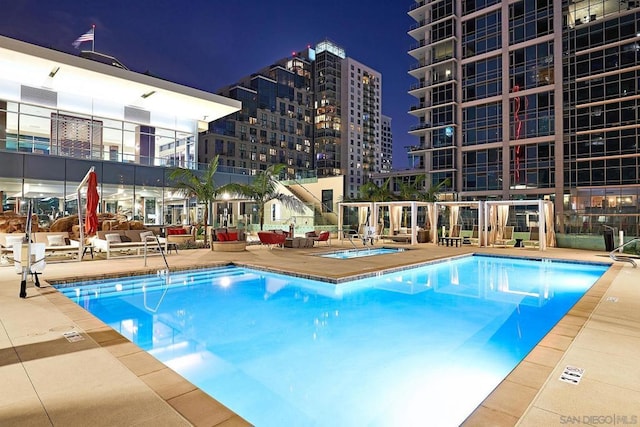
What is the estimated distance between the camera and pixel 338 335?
5.34 m

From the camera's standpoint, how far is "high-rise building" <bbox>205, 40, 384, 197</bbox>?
63719mm

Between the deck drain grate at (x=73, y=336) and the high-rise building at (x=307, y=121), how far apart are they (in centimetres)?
5868

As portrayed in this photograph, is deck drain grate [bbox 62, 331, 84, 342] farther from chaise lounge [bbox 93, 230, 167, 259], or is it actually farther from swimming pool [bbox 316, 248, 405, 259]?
swimming pool [bbox 316, 248, 405, 259]

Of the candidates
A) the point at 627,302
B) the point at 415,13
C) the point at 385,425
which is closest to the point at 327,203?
the point at 627,302

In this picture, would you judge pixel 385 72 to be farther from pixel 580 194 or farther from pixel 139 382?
pixel 139 382

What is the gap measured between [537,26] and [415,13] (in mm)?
13146

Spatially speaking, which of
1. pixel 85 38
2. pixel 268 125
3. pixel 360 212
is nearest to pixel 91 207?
pixel 360 212

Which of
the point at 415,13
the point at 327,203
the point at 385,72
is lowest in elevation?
the point at 327,203

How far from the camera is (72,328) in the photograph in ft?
14.3

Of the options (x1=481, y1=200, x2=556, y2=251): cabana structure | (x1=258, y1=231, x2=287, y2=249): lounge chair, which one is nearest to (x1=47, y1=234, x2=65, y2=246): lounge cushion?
(x1=258, y1=231, x2=287, y2=249): lounge chair

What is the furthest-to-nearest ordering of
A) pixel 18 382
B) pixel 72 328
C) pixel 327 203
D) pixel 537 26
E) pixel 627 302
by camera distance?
pixel 537 26 → pixel 327 203 → pixel 627 302 → pixel 72 328 → pixel 18 382

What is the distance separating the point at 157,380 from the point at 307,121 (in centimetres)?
7750

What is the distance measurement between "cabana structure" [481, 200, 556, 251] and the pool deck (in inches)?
429

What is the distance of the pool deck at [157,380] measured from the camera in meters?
2.52
